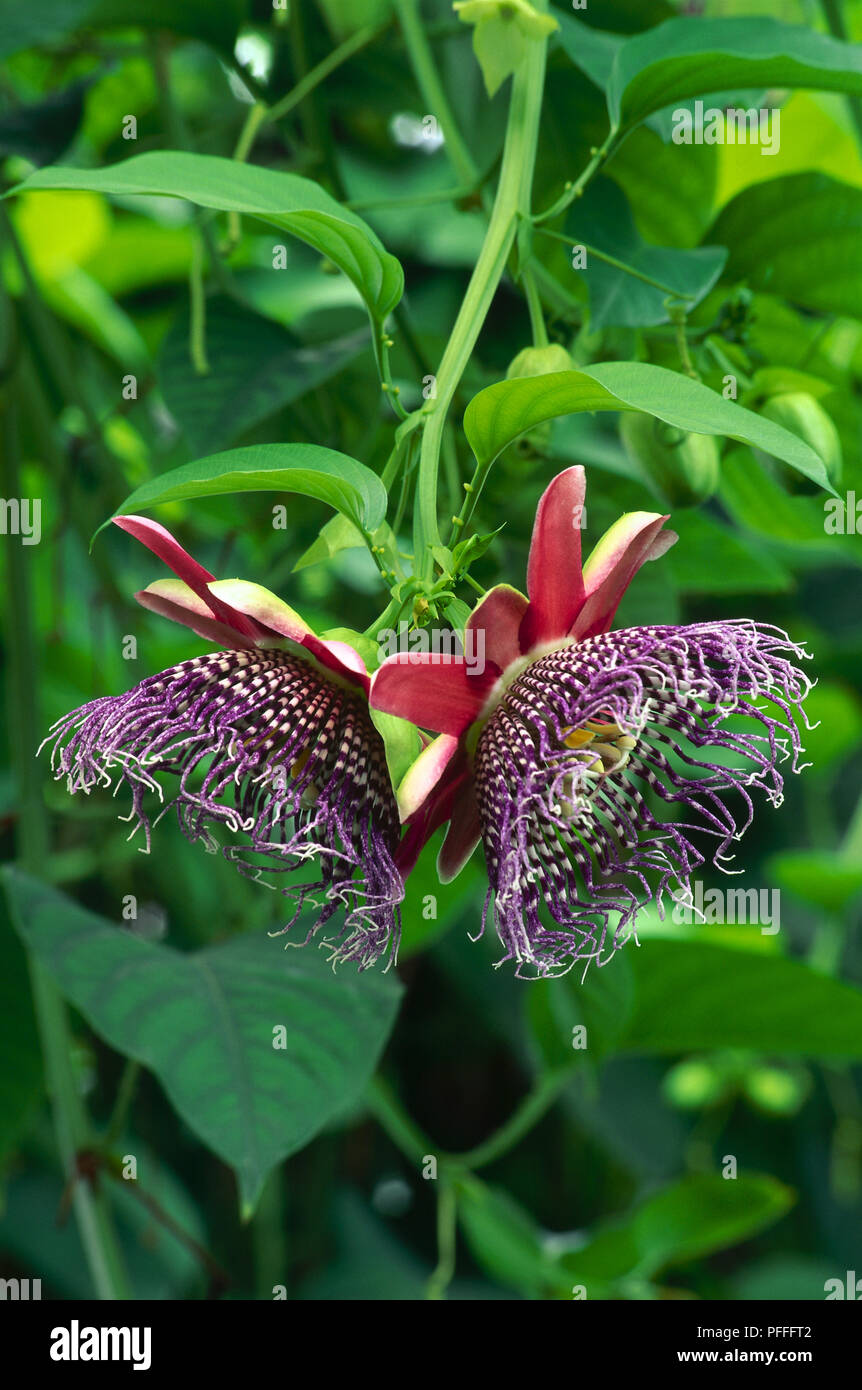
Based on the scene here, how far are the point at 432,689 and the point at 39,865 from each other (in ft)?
1.62

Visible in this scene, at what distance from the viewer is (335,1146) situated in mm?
1302

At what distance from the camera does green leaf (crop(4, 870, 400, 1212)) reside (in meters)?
0.51

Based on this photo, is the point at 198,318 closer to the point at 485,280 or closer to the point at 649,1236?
the point at 485,280

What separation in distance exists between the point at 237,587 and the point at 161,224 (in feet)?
3.33

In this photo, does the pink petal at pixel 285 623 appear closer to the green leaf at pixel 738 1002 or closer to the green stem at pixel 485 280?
the green stem at pixel 485 280

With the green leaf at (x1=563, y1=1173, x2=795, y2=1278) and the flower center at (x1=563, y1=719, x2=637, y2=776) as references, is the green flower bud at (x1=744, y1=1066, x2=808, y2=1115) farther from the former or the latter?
the flower center at (x1=563, y1=719, x2=637, y2=776)

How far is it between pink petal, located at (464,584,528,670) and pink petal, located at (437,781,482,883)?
0.05 m

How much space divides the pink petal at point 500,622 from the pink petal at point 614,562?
0.07 ft

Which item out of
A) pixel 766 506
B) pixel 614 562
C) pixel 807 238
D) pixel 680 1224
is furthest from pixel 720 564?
pixel 680 1224

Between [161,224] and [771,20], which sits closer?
[771,20]

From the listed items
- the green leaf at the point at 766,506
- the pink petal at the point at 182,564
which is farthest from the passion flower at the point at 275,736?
the green leaf at the point at 766,506

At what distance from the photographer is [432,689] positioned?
1.34 ft
